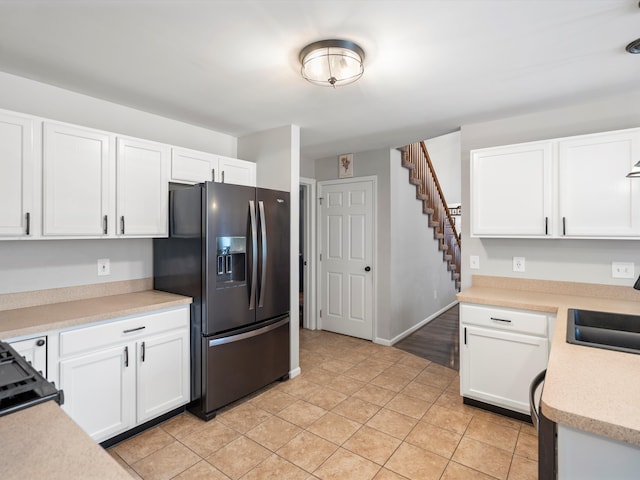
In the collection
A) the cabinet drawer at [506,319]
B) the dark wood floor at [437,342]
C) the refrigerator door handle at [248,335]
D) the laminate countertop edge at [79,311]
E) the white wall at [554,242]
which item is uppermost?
the white wall at [554,242]

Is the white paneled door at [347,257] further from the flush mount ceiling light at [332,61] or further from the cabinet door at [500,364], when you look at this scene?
the flush mount ceiling light at [332,61]

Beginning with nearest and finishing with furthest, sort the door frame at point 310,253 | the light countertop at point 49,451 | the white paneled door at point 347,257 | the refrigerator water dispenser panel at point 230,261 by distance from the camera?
the light countertop at point 49,451 < the refrigerator water dispenser panel at point 230,261 < the white paneled door at point 347,257 < the door frame at point 310,253

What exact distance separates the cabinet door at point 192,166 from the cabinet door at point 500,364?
2440 mm

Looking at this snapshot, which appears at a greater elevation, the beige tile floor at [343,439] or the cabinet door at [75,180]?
the cabinet door at [75,180]

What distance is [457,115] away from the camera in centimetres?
293

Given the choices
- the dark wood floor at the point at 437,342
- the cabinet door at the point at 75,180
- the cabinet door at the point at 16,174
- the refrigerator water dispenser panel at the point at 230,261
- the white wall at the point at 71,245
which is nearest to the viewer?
the cabinet door at the point at 16,174

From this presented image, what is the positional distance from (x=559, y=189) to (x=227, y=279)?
252 cm

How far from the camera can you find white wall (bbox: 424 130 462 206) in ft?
22.9

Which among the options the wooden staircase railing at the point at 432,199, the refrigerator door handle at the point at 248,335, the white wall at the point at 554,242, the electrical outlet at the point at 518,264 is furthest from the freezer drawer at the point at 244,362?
the wooden staircase railing at the point at 432,199

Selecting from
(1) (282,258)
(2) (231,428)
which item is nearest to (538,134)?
(1) (282,258)

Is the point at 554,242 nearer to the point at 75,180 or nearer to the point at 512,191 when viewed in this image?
the point at 512,191

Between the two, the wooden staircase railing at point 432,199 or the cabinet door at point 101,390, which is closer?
the cabinet door at point 101,390

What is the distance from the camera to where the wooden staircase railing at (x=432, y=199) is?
461 centimetres

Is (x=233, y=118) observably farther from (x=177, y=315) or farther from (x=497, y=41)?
(x=497, y=41)
